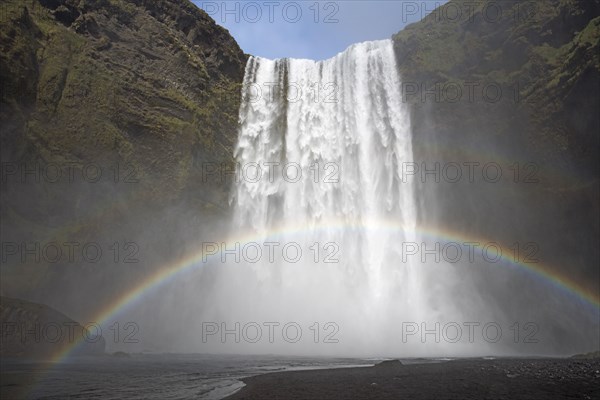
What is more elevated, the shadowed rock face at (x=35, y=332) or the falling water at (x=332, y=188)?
the falling water at (x=332, y=188)

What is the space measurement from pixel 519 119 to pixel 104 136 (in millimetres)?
29094

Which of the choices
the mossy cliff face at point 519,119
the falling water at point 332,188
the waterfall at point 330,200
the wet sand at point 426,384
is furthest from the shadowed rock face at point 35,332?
the mossy cliff face at point 519,119

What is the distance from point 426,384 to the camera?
1138 centimetres

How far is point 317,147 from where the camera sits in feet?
122

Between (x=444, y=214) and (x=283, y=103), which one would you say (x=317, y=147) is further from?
(x=444, y=214)

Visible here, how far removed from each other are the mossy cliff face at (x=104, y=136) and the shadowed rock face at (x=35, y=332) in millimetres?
6260

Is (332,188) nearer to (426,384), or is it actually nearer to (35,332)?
(35,332)

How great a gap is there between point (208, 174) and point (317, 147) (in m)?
9.09

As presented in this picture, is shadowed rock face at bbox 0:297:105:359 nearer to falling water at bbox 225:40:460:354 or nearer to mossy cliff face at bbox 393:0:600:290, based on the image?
falling water at bbox 225:40:460:354

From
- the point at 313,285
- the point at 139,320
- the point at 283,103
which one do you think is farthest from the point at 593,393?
the point at 283,103

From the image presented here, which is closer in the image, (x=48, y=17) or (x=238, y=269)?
(x=48, y=17)

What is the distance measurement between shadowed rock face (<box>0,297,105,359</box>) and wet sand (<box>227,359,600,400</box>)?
12.4 meters

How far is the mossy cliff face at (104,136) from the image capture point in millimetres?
26312

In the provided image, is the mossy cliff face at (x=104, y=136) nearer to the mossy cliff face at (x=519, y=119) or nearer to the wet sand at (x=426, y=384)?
Result: the mossy cliff face at (x=519, y=119)
